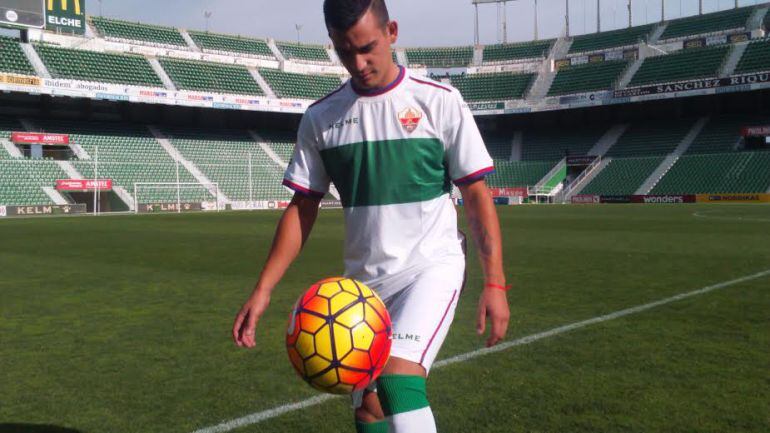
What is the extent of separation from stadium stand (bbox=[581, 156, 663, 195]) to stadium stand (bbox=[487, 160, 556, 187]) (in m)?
4.70

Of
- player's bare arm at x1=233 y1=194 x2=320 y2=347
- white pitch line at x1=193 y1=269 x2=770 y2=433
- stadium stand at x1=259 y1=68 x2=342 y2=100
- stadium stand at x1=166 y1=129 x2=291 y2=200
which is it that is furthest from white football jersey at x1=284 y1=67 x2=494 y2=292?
stadium stand at x1=259 y1=68 x2=342 y2=100

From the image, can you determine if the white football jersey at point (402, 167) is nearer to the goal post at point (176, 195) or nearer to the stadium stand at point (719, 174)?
the goal post at point (176, 195)

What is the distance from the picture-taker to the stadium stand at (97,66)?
44.2 metres

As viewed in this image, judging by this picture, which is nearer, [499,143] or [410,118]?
[410,118]

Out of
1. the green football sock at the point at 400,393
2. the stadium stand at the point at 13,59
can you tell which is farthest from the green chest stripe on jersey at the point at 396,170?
the stadium stand at the point at 13,59

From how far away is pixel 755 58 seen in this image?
154 feet

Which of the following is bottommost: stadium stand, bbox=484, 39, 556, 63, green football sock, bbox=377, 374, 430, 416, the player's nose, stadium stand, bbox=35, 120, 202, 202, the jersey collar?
green football sock, bbox=377, 374, 430, 416

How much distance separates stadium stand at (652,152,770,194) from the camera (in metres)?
42.9

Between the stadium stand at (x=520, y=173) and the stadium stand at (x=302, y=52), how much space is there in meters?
19.4

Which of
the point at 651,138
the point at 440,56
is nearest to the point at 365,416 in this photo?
the point at 651,138

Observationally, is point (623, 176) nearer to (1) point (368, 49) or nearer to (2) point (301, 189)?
→ (2) point (301, 189)

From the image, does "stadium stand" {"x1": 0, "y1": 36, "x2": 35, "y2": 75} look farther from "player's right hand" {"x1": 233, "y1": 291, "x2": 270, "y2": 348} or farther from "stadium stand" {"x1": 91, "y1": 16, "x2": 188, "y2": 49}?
"player's right hand" {"x1": 233, "y1": 291, "x2": 270, "y2": 348}

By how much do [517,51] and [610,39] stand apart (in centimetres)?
843

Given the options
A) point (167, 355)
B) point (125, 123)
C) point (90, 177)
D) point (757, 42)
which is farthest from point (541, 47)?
point (167, 355)
